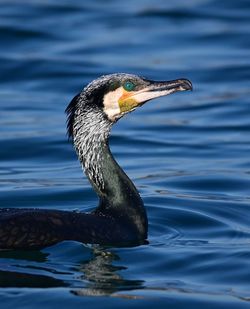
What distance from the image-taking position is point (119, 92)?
11.7 m

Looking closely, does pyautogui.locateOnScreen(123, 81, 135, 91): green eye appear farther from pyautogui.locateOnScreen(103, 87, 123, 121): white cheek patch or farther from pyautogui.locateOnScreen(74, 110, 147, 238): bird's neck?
pyautogui.locateOnScreen(74, 110, 147, 238): bird's neck

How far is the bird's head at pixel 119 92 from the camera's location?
11.6 meters

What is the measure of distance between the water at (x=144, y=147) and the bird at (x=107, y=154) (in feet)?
0.71

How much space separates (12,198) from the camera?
13703mm

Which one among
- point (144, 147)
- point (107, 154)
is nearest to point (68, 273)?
point (107, 154)

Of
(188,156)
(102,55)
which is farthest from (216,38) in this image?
(188,156)

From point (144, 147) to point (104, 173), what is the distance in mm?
5394

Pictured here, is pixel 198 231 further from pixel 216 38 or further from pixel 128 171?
pixel 216 38

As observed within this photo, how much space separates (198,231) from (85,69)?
35.5 feet

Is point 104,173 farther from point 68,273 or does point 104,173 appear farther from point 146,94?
point 68,273

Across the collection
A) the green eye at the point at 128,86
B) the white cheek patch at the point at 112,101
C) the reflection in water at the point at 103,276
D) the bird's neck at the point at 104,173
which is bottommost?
the reflection in water at the point at 103,276

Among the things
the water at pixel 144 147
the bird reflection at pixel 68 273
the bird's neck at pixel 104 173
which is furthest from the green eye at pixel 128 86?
the bird reflection at pixel 68 273

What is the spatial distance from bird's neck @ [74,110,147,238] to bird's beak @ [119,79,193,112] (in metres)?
0.24

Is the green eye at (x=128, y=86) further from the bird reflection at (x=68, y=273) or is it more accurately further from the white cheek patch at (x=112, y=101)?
the bird reflection at (x=68, y=273)
